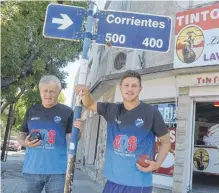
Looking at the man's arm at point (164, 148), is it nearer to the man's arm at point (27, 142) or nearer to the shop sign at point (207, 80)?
the man's arm at point (27, 142)

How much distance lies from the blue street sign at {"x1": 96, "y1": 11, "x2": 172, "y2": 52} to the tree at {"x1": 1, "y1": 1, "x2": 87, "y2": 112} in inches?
167

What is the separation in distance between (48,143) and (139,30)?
1636 mm

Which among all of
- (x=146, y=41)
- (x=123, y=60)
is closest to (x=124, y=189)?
(x=146, y=41)

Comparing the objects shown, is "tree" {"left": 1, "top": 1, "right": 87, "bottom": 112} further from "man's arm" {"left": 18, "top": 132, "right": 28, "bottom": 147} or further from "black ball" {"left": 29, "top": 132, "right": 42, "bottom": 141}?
"black ball" {"left": 29, "top": 132, "right": 42, "bottom": 141}

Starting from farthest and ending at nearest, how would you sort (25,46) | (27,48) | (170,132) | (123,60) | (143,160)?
1. (123,60)
2. (27,48)
3. (25,46)
4. (170,132)
5. (143,160)

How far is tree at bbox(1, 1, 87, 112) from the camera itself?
813 centimetres

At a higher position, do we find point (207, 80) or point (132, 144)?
point (207, 80)

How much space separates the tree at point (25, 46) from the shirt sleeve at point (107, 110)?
486cm

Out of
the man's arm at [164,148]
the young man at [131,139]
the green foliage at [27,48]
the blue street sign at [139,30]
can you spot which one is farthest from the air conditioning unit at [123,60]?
the man's arm at [164,148]

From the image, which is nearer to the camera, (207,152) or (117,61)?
(207,152)

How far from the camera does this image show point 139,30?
3.95m

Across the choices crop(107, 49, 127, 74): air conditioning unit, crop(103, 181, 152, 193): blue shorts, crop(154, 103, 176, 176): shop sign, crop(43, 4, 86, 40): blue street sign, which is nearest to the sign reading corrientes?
crop(154, 103, 176, 176): shop sign

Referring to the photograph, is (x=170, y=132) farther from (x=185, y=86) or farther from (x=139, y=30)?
(x=139, y=30)

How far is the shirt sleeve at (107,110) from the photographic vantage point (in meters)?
3.31
